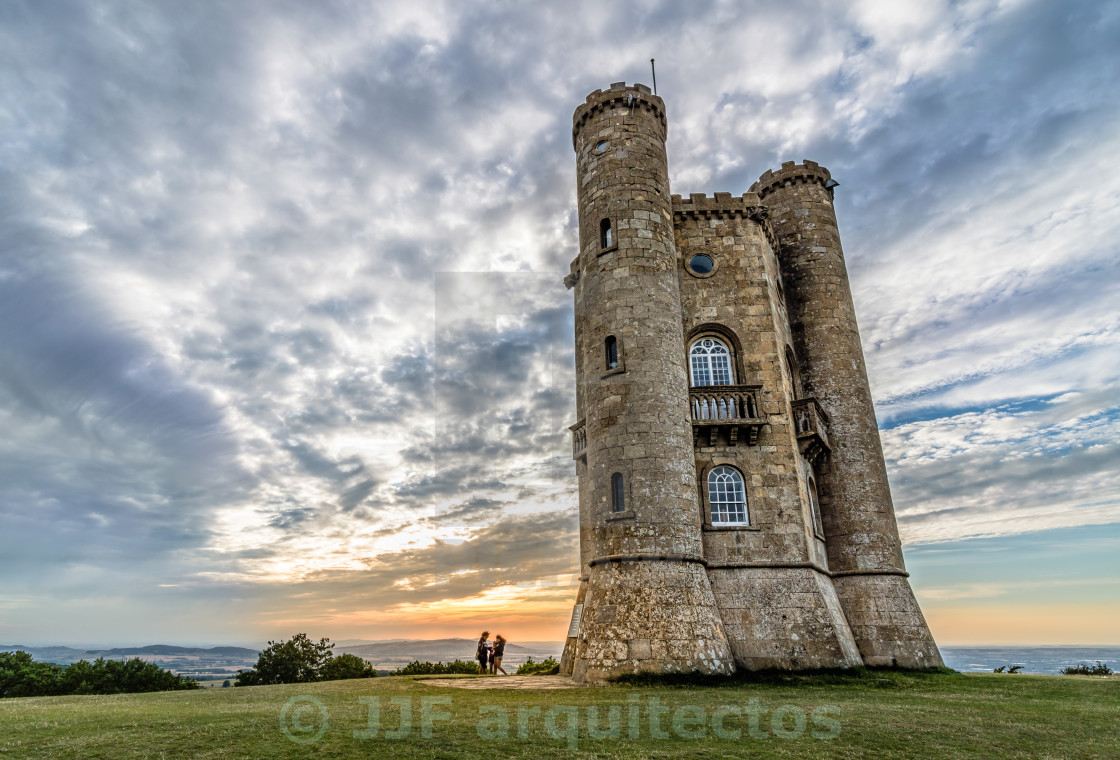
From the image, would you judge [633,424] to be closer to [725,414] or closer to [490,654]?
[725,414]

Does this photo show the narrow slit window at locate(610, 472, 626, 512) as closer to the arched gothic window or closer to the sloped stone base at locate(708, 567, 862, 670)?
the sloped stone base at locate(708, 567, 862, 670)

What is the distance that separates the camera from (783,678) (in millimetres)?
16203

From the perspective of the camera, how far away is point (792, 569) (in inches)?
746

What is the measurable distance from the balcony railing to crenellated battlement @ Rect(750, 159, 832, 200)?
12.8 m

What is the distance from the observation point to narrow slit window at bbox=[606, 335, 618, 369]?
19.2 m

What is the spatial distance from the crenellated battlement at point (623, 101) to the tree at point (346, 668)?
1983 centimetres

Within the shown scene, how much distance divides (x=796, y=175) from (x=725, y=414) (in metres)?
12.1

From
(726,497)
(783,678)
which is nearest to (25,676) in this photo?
(783,678)

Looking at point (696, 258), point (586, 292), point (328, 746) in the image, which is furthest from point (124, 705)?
point (696, 258)

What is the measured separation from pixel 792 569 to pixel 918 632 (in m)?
5.48

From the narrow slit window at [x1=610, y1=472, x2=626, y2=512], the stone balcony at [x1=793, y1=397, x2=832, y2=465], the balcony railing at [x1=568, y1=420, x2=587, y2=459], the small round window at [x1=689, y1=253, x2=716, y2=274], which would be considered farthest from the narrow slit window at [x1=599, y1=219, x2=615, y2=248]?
the stone balcony at [x1=793, y1=397, x2=832, y2=465]

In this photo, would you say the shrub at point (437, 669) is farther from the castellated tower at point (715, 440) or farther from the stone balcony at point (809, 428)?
the stone balcony at point (809, 428)

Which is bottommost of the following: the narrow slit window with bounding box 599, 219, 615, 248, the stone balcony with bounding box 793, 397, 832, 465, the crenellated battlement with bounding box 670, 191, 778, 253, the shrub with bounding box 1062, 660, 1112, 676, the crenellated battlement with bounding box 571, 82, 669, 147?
the shrub with bounding box 1062, 660, 1112, 676

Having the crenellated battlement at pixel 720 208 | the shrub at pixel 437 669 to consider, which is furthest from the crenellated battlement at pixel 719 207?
the shrub at pixel 437 669
